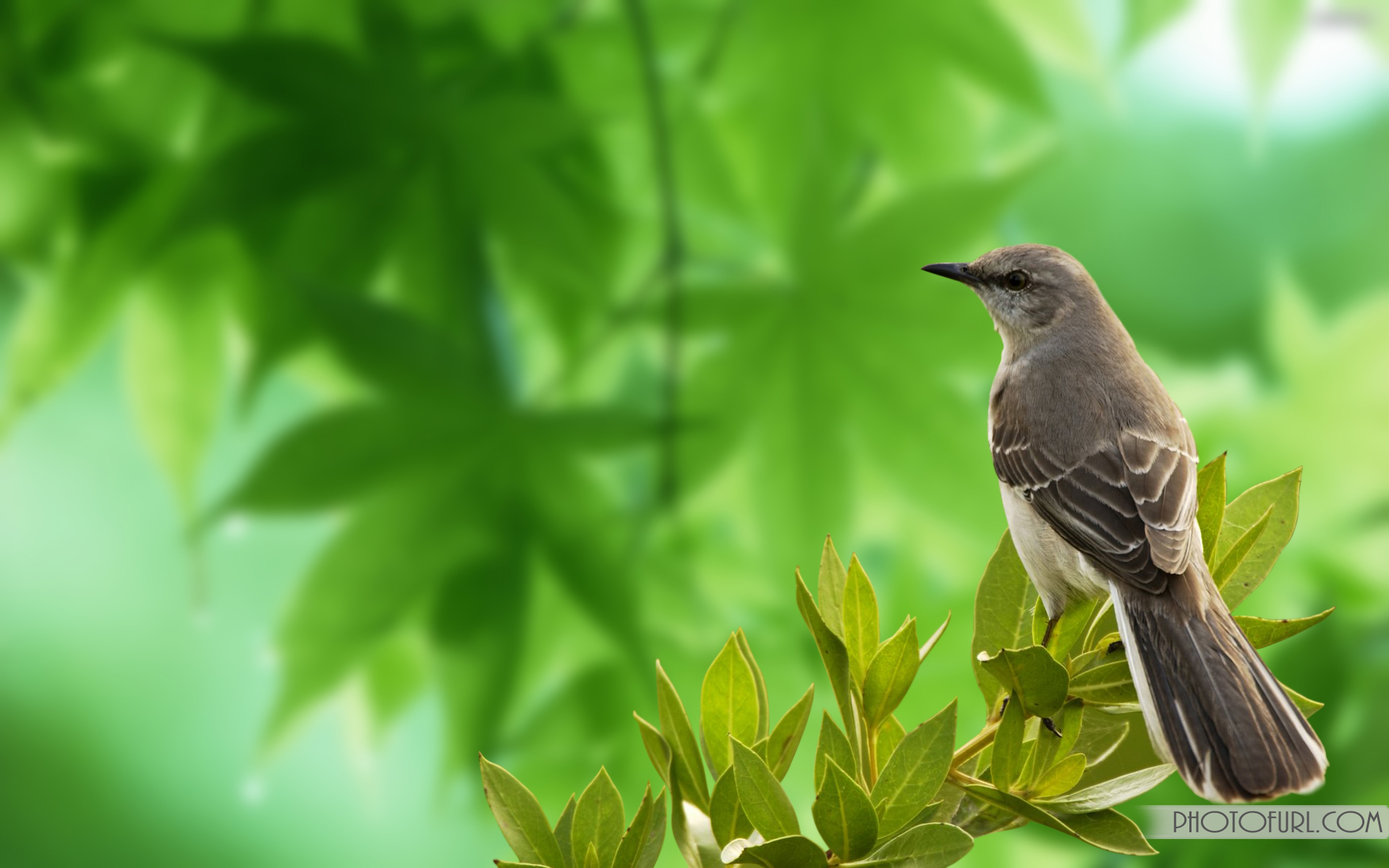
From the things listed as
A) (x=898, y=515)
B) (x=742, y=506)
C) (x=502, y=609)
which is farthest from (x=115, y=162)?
(x=898, y=515)

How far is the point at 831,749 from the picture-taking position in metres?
0.22

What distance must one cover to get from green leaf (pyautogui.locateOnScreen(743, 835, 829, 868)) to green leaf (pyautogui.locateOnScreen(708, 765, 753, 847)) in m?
0.02

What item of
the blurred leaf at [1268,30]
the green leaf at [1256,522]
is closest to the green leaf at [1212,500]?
the green leaf at [1256,522]

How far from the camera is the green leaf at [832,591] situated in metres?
0.23

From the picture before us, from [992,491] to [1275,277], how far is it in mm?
520

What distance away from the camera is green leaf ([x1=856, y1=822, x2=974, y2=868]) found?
0.20 m

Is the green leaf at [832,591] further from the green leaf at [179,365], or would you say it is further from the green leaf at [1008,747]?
the green leaf at [179,365]

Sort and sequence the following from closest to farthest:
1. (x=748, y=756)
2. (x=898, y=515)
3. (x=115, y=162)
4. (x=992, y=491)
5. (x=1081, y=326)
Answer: (x=748, y=756) → (x=1081, y=326) → (x=992, y=491) → (x=898, y=515) → (x=115, y=162)

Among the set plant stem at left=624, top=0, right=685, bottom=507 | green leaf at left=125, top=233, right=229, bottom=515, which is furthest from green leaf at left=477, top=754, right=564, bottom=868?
green leaf at left=125, top=233, right=229, bottom=515

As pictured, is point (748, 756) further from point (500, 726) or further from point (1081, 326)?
point (500, 726)

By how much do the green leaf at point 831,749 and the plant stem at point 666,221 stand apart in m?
0.73

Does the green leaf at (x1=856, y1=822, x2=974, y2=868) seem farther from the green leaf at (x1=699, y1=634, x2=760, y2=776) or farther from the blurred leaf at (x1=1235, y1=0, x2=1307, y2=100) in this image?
the blurred leaf at (x1=1235, y1=0, x2=1307, y2=100)

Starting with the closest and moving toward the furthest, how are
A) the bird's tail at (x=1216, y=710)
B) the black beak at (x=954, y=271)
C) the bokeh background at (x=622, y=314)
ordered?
the bird's tail at (x=1216, y=710) < the black beak at (x=954, y=271) < the bokeh background at (x=622, y=314)

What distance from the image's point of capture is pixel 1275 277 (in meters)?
1.09
